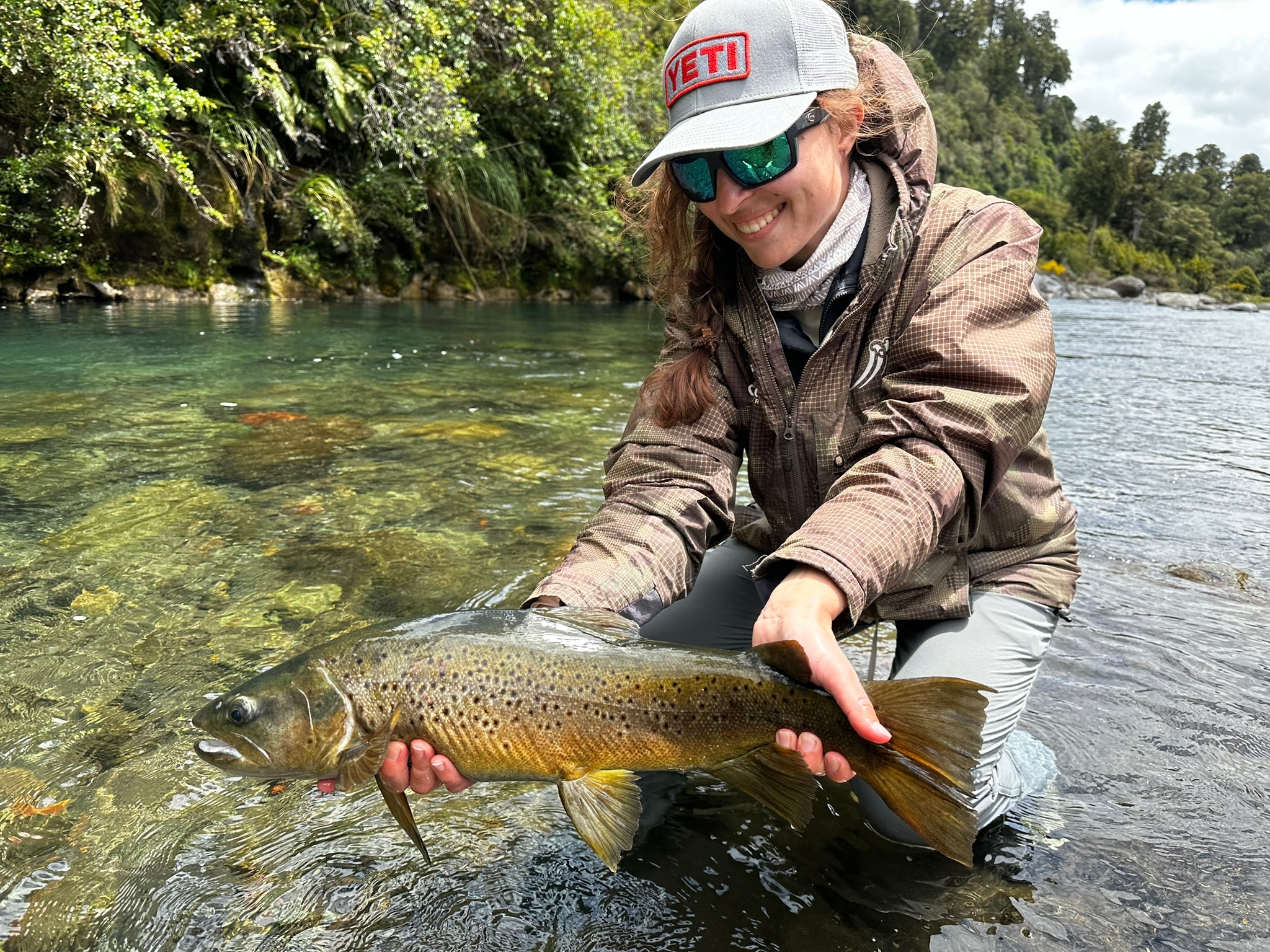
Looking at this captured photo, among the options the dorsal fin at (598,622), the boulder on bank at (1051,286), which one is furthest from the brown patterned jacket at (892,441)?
the boulder on bank at (1051,286)

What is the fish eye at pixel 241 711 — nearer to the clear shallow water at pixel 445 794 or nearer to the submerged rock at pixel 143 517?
the clear shallow water at pixel 445 794

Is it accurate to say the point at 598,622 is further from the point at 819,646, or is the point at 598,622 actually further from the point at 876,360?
the point at 876,360

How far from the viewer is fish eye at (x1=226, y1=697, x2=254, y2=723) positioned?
2.20 m

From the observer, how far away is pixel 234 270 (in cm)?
1980

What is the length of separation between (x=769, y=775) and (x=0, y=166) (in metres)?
16.3

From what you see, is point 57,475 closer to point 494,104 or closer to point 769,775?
point 769,775

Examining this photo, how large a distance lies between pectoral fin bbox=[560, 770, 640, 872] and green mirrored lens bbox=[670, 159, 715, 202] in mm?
1699

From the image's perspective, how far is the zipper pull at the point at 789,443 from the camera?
2932mm

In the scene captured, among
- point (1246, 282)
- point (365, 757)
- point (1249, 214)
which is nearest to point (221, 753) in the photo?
point (365, 757)

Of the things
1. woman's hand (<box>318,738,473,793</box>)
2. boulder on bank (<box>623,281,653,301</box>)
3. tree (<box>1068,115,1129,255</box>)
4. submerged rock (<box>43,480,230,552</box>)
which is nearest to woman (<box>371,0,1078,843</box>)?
woman's hand (<box>318,738,473,793</box>)

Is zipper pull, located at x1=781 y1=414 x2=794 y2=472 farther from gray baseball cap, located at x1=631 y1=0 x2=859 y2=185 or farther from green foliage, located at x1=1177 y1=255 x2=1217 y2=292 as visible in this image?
green foliage, located at x1=1177 y1=255 x2=1217 y2=292

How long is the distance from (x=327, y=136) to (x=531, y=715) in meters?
21.4

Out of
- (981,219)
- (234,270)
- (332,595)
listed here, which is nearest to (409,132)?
(234,270)

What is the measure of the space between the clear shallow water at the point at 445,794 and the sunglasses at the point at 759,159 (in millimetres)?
2030
